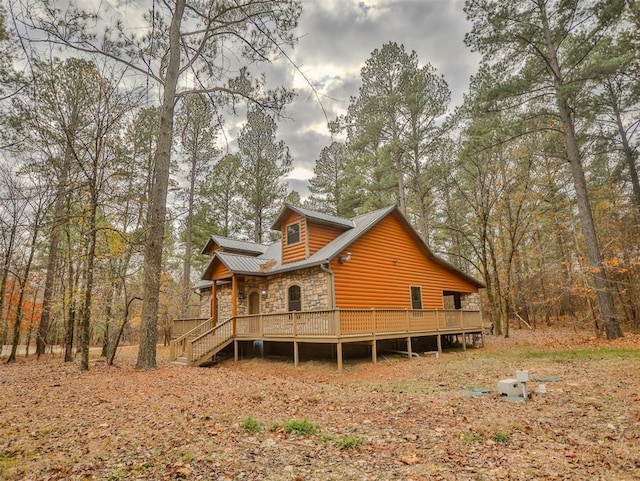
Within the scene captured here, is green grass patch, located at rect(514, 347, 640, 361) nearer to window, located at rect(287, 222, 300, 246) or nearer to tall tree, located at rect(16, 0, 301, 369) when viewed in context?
window, located at rect(287, 222, 300, 246)

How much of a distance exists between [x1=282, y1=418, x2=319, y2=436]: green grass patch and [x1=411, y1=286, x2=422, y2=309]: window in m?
12.2

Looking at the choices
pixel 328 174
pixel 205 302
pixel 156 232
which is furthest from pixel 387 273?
pixel 328 174

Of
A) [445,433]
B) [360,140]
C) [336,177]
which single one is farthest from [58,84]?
[336,177]

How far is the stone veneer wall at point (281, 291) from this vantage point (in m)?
13.3

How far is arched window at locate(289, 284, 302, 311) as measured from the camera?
14.2 m

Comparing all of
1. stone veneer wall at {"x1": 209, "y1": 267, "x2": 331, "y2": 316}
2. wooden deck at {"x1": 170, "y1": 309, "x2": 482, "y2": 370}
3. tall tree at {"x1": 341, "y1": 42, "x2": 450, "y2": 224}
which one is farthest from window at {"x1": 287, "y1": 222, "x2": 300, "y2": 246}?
tall tree at {"x1": 341, "y1": 42, "x2": 450, "y2": 224}

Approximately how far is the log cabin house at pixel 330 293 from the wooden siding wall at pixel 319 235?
0.04 meters

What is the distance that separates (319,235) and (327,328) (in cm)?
472

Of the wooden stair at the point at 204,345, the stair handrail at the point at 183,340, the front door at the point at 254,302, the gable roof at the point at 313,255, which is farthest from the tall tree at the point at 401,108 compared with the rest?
the stair handrail at the point at 183,340

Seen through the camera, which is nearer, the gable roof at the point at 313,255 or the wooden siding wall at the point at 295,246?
the gable roof at the point at 313,255

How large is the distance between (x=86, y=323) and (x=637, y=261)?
22.4m

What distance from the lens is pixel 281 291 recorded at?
14.9 metres

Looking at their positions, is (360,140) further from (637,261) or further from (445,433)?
(445,433)

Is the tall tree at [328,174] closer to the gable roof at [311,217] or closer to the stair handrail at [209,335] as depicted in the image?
the gable roof at [311,217]
